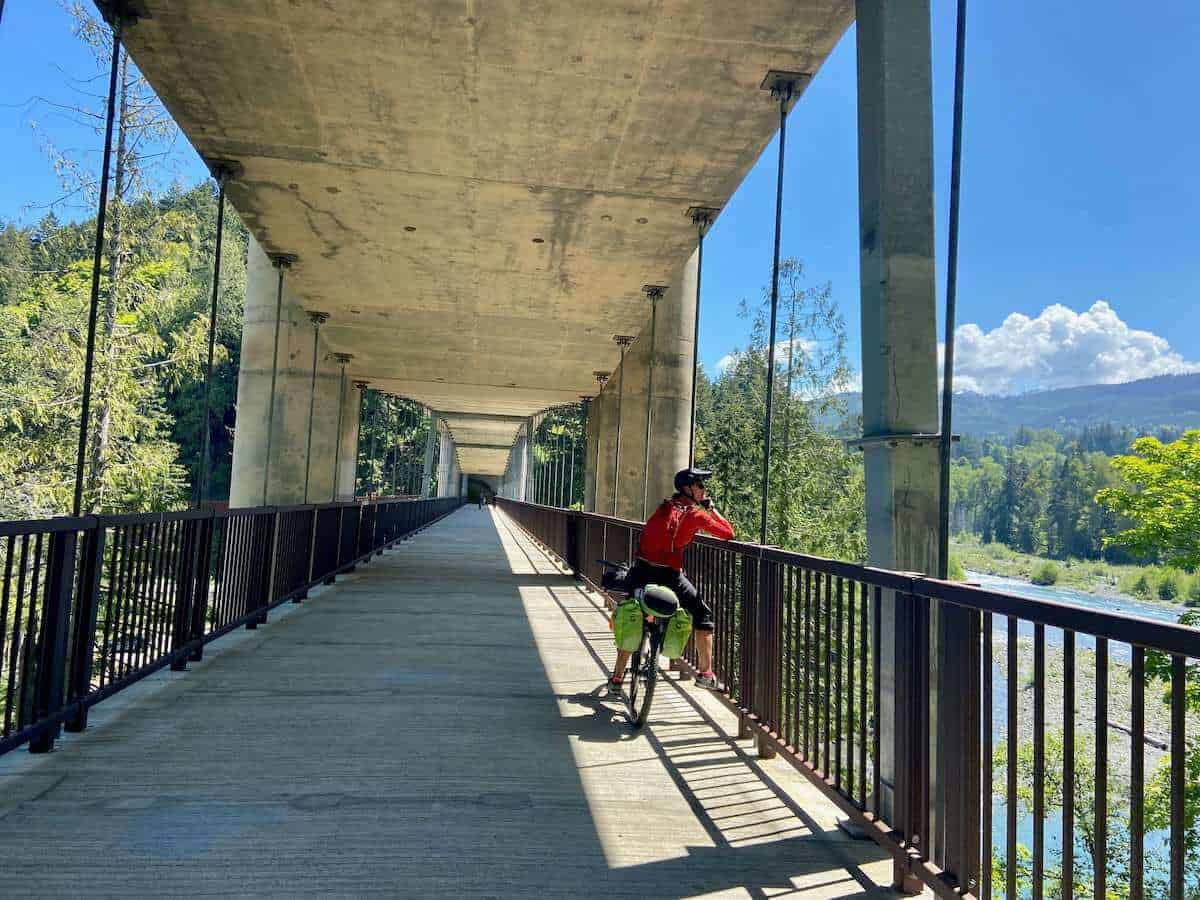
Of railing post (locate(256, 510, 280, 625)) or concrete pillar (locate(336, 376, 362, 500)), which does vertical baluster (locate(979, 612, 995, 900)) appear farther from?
concrete pillar (locate(336, 376, 362, 500))

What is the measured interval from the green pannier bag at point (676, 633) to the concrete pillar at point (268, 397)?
10.2 meters

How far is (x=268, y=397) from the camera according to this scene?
44.8 ft

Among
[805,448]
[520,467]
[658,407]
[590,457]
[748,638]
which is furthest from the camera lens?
[520,467]

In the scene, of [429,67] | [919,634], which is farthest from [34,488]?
[919,634]

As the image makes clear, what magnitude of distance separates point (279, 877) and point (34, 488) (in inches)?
713

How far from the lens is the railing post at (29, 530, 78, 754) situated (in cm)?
355

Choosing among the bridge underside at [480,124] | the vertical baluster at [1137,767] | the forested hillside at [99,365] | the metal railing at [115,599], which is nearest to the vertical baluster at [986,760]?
the vertical baluster at [1137,767]

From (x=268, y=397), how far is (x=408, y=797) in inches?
454

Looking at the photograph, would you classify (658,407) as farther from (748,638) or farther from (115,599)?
(115,599)

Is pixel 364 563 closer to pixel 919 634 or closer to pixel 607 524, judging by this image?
pixel 607 524

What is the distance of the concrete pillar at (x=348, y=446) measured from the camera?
15.7m

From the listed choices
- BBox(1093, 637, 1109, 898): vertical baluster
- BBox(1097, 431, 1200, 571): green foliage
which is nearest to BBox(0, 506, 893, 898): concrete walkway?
BBox(1093, 637, 1109, 898): vertical baluster

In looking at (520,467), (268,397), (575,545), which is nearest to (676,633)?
(575,545)

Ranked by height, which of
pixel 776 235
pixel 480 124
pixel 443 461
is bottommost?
pixel 443 461
